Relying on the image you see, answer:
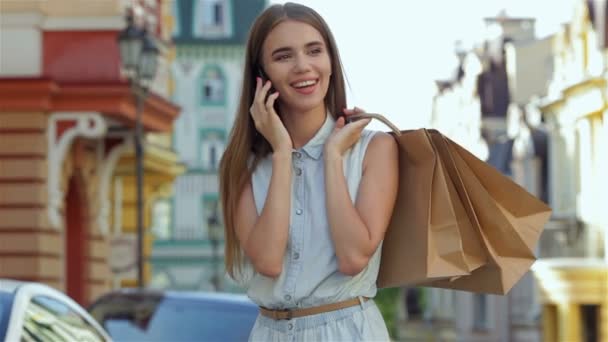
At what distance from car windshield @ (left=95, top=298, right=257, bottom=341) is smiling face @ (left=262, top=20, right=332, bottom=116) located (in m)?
6.89

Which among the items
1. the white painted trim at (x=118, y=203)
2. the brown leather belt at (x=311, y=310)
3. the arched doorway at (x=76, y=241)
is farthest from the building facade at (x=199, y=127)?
the brown leather belt at (x=311, y=310)

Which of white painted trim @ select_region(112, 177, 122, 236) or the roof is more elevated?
the roof

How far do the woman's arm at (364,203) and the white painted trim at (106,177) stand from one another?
914 inches

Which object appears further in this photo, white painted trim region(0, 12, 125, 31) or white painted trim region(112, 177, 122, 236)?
white painted trim region(112, 177, 122, 236)

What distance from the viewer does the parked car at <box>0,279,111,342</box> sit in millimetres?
7695

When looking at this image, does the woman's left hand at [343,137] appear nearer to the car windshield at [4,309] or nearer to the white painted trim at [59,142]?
the car windshield at [4,309]

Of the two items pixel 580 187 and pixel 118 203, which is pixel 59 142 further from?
pixel 580 187

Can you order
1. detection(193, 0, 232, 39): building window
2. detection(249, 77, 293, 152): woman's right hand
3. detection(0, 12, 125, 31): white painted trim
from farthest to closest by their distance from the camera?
A: detection(193, 0, 232, 39): building window, detection(0, 12, 125, 31): white painted trim, detection(249, 77, 293, 152): woman's right hand

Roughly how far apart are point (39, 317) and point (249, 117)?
3.33 meters

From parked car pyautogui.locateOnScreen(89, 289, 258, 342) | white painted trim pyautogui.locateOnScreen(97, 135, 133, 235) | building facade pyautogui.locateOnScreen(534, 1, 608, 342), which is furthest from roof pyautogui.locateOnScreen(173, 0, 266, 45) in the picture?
parked car pyautogui.locateOnScreen(89, 289, 258, 342)

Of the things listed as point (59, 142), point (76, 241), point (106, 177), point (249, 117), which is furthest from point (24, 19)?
point (249, 117)

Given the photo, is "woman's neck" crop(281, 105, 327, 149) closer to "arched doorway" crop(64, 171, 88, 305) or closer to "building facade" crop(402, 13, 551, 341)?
"arched doorway" crop(64, 171, 88, 305)

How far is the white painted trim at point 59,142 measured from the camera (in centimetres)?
2502

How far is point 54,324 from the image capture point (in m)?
8.07
